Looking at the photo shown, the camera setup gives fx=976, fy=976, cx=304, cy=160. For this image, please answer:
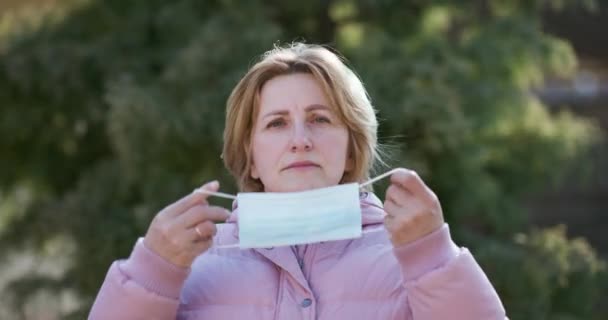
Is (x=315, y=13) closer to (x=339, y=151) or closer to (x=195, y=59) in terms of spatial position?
(x=195, y=59)

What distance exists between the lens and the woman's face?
2035 mm

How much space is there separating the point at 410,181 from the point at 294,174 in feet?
1.02

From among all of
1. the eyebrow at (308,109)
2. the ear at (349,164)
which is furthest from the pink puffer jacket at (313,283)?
the eyebrow at (308,109)

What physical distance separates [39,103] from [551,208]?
12.2ft

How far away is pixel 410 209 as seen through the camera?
1828mm

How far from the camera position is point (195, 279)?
2.05 meters

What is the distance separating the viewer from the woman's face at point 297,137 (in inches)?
80.1

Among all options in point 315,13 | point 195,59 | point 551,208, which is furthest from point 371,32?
point 551,208

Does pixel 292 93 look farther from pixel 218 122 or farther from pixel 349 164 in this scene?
pixel 218 122

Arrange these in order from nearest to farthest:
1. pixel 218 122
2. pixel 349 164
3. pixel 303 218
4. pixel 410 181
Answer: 1. pixel 410 181
2. pixel 303 218
3. pixel 349 164
4. pixel 218 122

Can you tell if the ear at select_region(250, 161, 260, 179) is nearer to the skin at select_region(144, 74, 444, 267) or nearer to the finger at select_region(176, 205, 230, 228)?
the skin at select_region(144, 74, 444, 267)

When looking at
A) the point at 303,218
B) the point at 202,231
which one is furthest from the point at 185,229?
the point at 303,218

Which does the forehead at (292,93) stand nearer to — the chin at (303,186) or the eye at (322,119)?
the eye at (322,119)

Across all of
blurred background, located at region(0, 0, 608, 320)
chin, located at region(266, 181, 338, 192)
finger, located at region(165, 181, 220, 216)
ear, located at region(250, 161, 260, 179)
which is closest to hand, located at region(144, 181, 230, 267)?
finger, located at region(165, 181, 220, 216)
